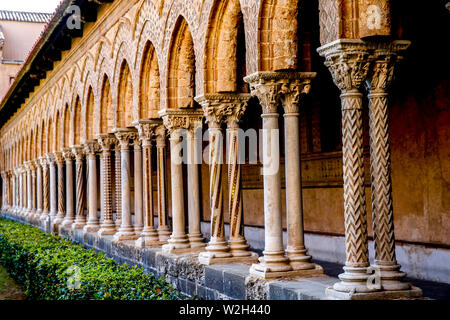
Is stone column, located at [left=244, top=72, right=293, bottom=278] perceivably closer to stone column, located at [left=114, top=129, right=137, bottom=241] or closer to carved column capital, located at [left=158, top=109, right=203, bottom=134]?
carved column capital, located at [left=158, top=109, right=203, bottom=134]

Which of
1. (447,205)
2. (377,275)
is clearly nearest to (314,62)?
(447,205)

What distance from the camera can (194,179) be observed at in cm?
1050

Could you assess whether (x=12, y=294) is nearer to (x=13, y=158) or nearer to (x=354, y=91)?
(x=354, y=91)

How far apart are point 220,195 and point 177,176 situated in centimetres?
179

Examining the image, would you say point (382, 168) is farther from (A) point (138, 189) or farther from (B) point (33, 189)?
(B) point (33, 189)

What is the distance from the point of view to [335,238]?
36.3ft

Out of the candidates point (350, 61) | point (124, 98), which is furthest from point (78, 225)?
point (350, 61)

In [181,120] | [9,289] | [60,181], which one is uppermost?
[181,120]

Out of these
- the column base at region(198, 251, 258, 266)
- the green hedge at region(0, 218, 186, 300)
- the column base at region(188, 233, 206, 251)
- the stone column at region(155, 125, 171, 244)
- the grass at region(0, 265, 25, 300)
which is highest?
the stone column at region(155, 125, 171, 244)

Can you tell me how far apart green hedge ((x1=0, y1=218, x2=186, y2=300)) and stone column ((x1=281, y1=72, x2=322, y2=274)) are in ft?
4.83

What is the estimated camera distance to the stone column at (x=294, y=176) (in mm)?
7516

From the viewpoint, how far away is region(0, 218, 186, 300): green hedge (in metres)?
7.36

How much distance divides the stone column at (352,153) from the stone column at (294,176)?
4.81 ft

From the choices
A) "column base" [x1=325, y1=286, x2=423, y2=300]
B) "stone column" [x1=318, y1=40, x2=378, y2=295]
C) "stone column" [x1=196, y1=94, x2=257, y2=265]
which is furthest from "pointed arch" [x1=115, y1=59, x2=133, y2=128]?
"column base" [x1=325, y1=286, x2=423, y2=300]
